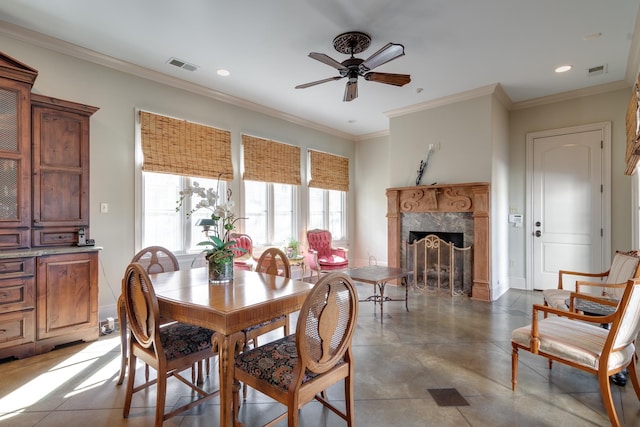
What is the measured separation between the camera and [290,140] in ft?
19.2

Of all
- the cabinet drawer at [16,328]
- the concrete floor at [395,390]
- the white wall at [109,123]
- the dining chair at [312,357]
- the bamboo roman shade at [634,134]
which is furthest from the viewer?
the white wall at [109,123]

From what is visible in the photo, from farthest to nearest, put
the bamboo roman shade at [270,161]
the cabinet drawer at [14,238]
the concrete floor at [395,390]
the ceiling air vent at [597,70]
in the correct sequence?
the bamboo roman shade at [270,161], the ceiling air vent at [597,70], the cabinet drawer at [14,238], the concrete floor at [395,390]

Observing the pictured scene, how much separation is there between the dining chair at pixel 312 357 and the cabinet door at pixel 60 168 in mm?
2577

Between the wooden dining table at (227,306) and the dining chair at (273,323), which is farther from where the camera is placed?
the dining chair at (273,323)

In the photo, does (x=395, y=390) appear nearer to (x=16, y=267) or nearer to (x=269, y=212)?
(x=16, y=267)

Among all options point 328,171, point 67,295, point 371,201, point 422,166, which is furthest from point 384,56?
point 371,201

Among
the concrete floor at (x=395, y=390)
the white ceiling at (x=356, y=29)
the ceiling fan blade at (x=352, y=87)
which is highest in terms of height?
the white ceiling at (x=356, y=29)

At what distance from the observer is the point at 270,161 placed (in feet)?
17.8

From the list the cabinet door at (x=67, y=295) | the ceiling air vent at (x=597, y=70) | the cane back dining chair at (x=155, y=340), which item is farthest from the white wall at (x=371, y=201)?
the cane back dining chair at (x=155, y=340)

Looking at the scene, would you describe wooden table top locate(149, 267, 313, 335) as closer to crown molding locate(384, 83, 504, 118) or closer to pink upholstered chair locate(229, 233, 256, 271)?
pink upholstered chair locate(229, 233, 256, 271)

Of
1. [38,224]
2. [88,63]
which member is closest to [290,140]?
[88,63]

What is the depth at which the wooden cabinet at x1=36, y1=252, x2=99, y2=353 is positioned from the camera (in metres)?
2.82

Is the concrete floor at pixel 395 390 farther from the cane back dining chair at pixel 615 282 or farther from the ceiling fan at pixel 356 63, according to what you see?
the ceiling fan at pixel 356 63

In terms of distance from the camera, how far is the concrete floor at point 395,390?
6.33 feet
